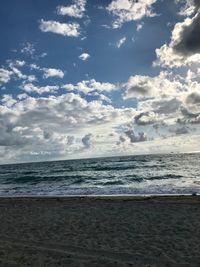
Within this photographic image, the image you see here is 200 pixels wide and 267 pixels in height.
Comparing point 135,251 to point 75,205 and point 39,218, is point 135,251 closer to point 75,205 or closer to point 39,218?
point 39,218

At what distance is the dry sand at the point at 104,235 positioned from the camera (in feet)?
27.5

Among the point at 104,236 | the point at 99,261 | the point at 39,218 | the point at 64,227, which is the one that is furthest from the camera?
the point at 39,218

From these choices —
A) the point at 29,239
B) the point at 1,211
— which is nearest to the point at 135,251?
the point at 29,239

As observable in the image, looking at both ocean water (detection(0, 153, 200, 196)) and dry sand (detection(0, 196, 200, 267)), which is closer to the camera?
dry sand (detection(0, 196, 200, 267))

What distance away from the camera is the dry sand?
8.38 meters

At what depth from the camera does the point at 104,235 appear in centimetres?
1055

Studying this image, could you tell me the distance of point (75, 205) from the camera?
1722 cm

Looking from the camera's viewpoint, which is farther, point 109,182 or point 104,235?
point 109,182

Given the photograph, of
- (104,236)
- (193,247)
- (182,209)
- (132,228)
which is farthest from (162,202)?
(193,247)

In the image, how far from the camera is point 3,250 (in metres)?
9.57

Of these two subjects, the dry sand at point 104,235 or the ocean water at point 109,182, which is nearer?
the dry sand at point 104,235

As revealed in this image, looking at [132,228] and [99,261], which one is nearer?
[99,261]

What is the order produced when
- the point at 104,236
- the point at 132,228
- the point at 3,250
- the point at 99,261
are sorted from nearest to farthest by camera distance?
the point at 99,261
the point at 3,250
the point at 104,236
the point at 132,228

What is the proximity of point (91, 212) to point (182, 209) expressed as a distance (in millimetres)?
3966
